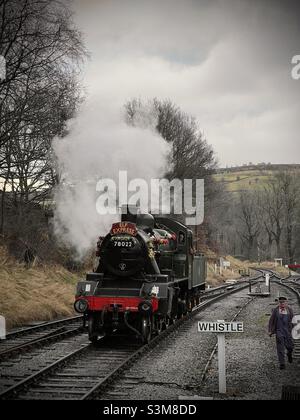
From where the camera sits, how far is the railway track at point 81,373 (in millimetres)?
8023

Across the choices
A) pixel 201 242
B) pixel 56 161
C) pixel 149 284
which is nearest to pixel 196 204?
pixel 201 242

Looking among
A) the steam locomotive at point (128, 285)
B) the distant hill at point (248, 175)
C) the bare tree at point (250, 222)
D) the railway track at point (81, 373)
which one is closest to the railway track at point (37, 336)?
the railway track at point (81, 373)

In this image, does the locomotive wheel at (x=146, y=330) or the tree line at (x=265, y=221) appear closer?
the locomotive wheel at (x=146, y=330)

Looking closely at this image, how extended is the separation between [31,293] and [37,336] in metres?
4.63

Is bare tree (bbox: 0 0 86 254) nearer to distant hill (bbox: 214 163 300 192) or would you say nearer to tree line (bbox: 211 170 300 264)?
tree line (bbox: 211 170 300 264)

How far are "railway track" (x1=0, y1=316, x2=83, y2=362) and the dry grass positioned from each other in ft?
3.55

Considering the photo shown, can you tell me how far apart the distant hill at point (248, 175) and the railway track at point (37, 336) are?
86.0 metres

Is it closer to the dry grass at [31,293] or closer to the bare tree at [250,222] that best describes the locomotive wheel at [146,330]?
the dry grass at [31,293]

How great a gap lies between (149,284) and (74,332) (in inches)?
130

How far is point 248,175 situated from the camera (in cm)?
11831

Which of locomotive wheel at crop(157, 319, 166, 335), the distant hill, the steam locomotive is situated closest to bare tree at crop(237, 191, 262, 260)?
the distant hill

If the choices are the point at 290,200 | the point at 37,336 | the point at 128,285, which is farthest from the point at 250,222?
the point at 128,285

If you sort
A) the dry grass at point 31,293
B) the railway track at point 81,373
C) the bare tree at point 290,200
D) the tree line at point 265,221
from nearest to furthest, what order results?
the railway track at point 81,373, the dry grass at point 31,293, the bare tree at point 290,200, the tree line at point 265,221
